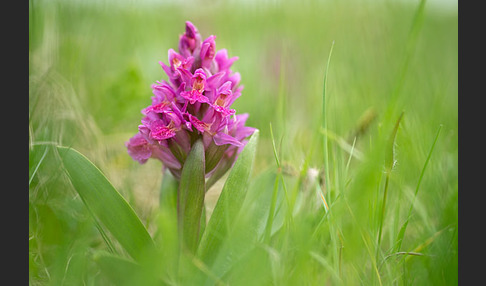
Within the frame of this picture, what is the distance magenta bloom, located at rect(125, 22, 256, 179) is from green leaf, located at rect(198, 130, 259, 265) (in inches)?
2.1

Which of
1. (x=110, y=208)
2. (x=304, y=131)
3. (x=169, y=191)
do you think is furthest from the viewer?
(x=304, y=131)

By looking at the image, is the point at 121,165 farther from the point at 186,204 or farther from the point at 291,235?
the point at 291,235

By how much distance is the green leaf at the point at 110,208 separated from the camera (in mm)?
1048

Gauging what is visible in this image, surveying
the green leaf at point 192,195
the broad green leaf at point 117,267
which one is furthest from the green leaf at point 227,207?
the broad green leaf at point 117,267

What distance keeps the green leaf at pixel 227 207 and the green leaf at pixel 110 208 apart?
0.12 meters

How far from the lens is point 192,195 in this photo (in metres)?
1.08

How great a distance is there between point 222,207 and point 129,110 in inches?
42.4

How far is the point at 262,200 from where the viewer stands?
1181 mm

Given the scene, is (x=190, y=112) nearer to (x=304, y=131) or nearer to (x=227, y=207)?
(x=227, y=207)

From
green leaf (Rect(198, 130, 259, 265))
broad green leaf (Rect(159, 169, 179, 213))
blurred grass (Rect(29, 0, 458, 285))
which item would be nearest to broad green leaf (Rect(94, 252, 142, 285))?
blurred grass (Rect(29, 0, 458, 285))

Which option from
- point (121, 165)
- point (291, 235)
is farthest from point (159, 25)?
point (291, 235)

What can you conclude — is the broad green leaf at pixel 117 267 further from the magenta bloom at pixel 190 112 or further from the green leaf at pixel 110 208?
the magenta bloom at pixel 190 112

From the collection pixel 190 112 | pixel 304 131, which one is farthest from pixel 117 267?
pixel 304 131

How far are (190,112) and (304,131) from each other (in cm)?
109
